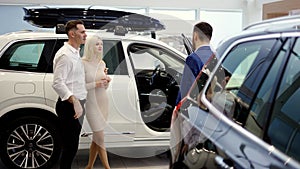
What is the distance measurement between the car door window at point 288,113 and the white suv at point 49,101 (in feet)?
8.01

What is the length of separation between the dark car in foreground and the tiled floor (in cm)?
205

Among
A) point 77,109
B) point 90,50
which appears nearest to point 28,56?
point 90,50

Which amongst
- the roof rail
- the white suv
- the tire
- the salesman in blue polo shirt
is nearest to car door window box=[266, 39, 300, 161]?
the roof rail

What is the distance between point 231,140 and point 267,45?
0.40 m

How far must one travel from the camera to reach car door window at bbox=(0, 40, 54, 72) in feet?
11.4

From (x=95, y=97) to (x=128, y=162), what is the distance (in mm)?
990

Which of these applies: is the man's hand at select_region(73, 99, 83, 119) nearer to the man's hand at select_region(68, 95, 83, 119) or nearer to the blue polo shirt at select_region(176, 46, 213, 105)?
the man's hand at select_region(68, 95, 83, 119)

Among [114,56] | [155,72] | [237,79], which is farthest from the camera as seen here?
[155,72]

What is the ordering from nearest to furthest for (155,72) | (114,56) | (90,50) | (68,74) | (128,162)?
(68,74)
(90,50)
(114,56)
(128,162)
(155,72)

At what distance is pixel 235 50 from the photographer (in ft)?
5.57

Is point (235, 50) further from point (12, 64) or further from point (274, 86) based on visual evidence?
point (12, 64)

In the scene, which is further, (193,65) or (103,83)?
(103,83)

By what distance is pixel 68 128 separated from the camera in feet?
10.3

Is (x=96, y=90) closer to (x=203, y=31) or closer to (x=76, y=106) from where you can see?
(x=76, y=106)
